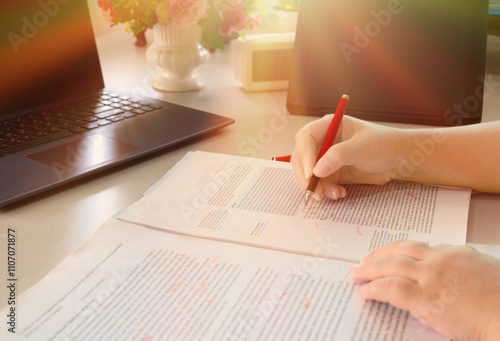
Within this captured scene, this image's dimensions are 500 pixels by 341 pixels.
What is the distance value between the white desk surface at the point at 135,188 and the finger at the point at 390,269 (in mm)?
144

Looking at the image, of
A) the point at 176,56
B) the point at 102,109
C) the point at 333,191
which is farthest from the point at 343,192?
the point at 176,56

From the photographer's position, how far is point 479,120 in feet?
3.00

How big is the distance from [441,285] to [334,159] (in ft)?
0.80

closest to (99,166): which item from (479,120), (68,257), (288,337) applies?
(68,257)

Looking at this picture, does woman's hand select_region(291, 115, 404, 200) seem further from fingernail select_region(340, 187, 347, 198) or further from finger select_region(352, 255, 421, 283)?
finger select_region(352, 255, 421, 283)

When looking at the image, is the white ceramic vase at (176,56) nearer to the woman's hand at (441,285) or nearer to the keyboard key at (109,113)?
the keyboard key at (109,113)

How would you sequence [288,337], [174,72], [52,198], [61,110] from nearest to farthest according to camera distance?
[288,337]
[52,198]
[61,110]
[174,72]

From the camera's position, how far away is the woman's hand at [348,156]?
65cm

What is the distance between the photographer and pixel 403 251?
48cm

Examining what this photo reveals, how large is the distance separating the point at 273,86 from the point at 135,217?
2.01 feet

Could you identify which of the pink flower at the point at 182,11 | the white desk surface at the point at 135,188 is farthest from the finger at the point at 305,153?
the pink flower at the point at 182,11

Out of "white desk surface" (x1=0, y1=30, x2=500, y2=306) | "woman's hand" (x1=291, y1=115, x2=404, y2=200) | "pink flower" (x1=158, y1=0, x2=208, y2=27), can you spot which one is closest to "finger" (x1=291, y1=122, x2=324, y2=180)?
"woman's hand" (x1=291, y1=115, x2=404, y2=200)

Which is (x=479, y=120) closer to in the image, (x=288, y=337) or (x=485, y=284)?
(x=485, y=284)

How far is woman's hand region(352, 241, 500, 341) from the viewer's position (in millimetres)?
423
